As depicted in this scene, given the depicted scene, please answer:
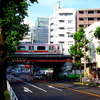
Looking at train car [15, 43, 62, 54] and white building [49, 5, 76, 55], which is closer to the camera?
train car [15, 43, 62, 54]

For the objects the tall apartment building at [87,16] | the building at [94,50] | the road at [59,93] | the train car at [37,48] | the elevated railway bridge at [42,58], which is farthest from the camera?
the tall apartment building at [87,16]

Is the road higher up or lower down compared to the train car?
lower down

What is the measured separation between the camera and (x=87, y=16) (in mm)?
80438

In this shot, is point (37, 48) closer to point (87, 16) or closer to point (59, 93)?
point (87, 16)

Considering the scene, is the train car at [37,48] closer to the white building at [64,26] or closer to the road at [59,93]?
the road at [59,93]

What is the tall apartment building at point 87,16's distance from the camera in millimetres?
80438

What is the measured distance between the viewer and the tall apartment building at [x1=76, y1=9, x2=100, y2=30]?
264 ft

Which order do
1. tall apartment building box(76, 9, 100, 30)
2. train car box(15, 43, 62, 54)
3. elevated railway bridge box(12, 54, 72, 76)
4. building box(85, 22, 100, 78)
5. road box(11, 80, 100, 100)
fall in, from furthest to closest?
tall apartment building box(76, 9, 100, 30) → train car box(15, 43, 62, 54) → elevated railway bridge box(12, 54, 72, 76) → building box(85, 22, 100, 78) → road box(11, 80, 100, 100)

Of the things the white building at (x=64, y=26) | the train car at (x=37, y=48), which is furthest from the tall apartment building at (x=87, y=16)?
the train car at (x=37, y=48)

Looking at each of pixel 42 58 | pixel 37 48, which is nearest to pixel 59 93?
pixel 37 48

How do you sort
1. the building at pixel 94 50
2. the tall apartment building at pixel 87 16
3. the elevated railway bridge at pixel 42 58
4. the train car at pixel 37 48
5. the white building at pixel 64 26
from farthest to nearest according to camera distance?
the white building at pixel 64 26 < the tall apartment building at pixel 87 16 < the train car at pixel 37 48 < the elevated railway bridge at pixel 42 58 < the building at pixel 94 50

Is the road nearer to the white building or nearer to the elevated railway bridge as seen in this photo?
the elevated railway bridge

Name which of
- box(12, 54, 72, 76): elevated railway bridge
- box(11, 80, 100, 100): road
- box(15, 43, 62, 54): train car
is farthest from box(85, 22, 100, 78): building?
box(11, 80, 100, 100): road

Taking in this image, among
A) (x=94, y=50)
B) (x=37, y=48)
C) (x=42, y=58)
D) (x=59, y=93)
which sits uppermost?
(x=37, y=48)
